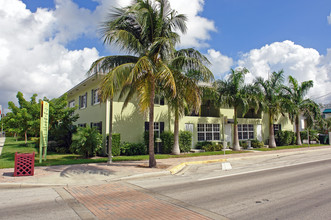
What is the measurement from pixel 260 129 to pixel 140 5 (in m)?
20.5

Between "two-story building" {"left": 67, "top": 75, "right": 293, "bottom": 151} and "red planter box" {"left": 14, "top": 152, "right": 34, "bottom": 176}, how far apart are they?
616 centimetres

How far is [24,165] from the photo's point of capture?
1016 cm

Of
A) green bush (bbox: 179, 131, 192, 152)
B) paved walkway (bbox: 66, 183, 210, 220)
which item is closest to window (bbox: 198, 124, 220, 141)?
green bush (bbox: 179, 131, 192, 152)

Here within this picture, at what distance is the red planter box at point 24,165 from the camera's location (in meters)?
10.1

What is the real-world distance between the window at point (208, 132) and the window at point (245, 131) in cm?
313

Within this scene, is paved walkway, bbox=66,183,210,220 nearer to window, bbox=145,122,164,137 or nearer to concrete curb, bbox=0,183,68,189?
Result: concrete curb, bbox=0,183,68,189

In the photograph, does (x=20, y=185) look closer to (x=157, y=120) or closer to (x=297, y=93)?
(x=157, y=120)

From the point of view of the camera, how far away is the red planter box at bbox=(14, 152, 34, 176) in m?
10.1

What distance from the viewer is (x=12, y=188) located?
8594 mm

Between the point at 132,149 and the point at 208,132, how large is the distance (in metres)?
8.30

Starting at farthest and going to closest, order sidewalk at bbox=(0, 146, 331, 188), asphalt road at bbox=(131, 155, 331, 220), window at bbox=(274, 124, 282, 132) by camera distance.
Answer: window at bbox=(274, 124, 282, 132) → sidewalk at bbox=(0, 146, 331, 188) → asphalt road at bbox=(131, 155, 331, 220)

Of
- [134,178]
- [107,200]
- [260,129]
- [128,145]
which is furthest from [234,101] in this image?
[107,200]

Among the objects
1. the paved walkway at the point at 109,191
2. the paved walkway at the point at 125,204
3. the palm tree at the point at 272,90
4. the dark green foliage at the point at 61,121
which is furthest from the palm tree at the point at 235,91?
the paved walkway at the point at 125,204

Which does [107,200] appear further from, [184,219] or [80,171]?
[80,171]
